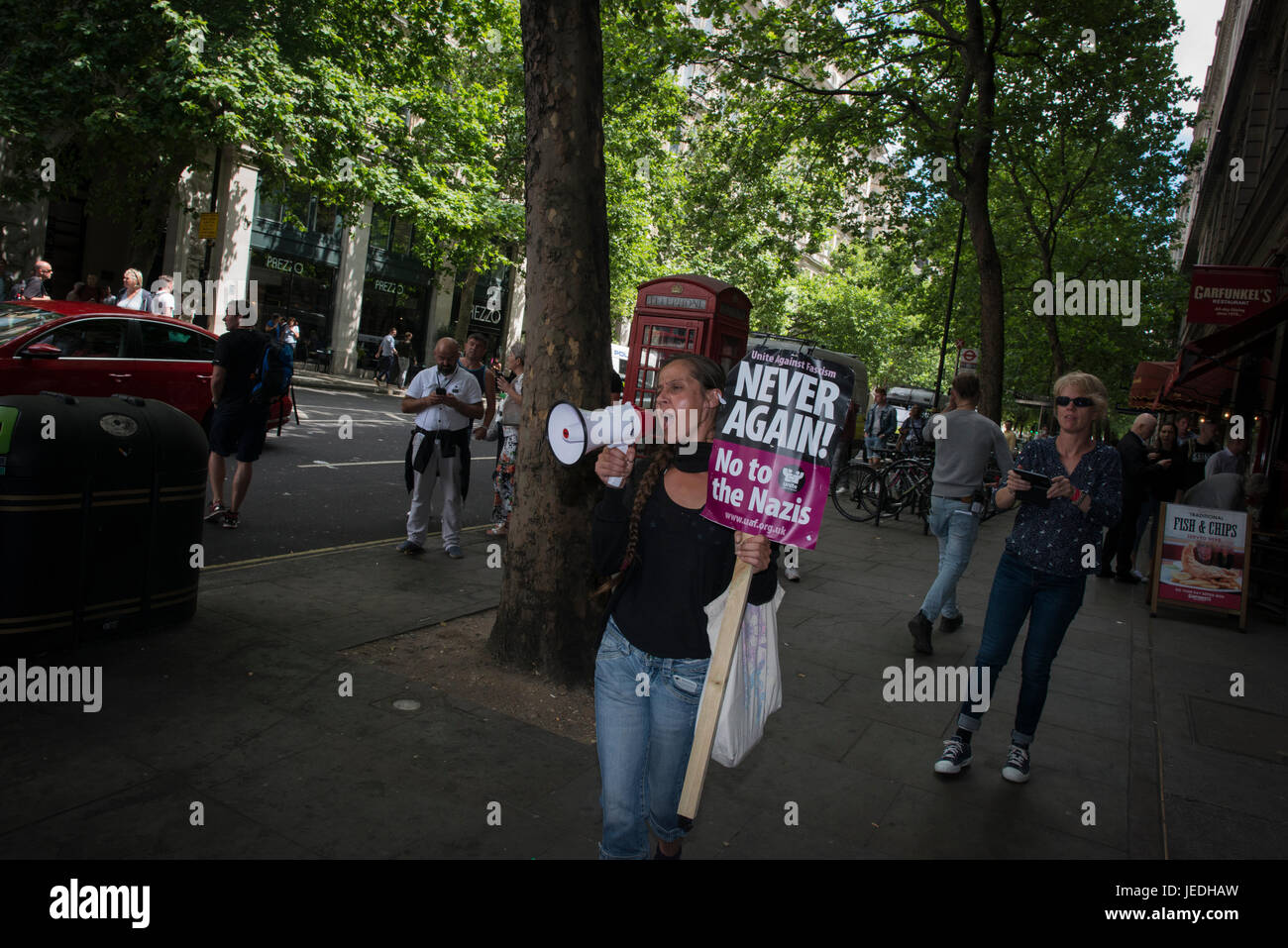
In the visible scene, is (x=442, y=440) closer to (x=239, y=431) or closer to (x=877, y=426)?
(x=239, y=431)

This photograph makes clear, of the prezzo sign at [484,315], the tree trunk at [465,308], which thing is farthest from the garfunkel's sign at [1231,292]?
the prezzo sign at [484,315]

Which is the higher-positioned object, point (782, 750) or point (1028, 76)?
point (1028, 76)

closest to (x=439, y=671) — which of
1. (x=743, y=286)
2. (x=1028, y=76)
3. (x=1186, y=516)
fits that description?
(x=1186, y=516)

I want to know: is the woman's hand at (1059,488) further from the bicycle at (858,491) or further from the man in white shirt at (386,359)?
the man in white shirt at (386,359)

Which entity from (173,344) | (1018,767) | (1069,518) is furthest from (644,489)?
(173,344)

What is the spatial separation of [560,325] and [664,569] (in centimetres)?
258

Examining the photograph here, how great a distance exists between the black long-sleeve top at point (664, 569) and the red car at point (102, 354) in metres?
7.92

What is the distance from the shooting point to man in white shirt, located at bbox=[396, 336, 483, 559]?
7.73 metres

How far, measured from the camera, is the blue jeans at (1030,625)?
431 cm

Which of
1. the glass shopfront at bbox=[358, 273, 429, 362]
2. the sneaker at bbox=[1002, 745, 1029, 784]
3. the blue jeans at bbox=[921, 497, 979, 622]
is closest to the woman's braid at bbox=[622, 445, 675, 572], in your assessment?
the sneaker at bbox=[1002, 745, 1029, 784]
